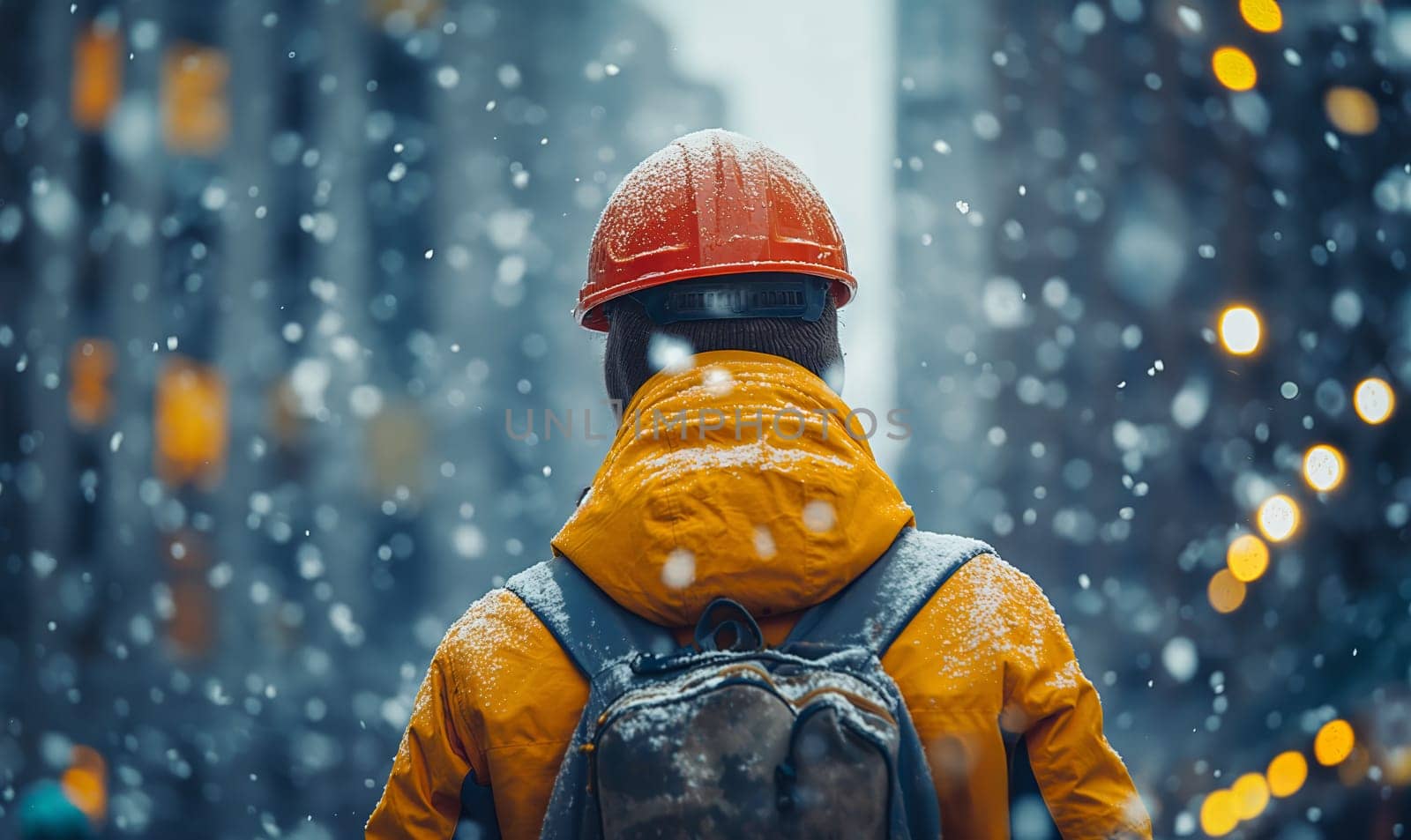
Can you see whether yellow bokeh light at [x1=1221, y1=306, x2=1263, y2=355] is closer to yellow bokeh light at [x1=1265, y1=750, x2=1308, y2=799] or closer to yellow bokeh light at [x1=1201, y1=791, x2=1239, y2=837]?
yellow bokeh light at [x1=1265, y1=750, x2=1308, y2=799]

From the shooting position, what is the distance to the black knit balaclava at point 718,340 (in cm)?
121

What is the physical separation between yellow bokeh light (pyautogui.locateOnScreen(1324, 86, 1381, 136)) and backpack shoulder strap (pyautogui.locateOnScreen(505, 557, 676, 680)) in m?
5.32

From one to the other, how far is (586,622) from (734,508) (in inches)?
7.9

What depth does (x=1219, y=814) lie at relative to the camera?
4.44 meters

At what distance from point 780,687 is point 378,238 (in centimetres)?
434

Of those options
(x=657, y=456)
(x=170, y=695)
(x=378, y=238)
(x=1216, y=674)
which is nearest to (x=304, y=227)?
(x=378, y=238)

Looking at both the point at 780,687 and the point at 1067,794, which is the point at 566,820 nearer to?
the point at 780,687

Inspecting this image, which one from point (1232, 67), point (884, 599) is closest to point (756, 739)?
point (884, 599)

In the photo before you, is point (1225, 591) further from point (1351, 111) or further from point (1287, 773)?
point (1351, 111)

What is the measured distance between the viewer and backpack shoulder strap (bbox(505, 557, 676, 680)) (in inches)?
38.9

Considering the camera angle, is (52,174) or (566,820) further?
(52,174)

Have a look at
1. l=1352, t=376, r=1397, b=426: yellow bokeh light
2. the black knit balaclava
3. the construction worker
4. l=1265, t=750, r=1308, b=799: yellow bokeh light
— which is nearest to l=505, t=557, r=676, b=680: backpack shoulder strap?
the construction worker

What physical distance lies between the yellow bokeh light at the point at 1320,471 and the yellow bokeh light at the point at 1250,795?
136 cm

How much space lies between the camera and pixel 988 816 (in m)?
0.96
